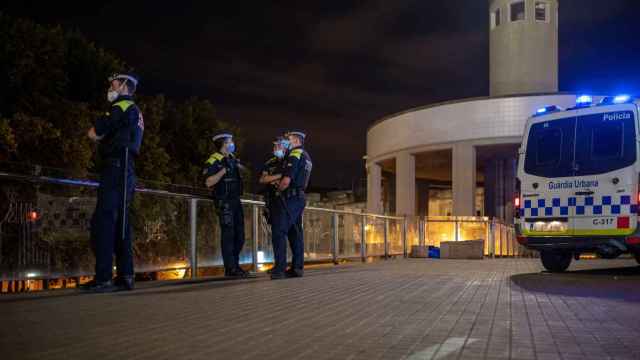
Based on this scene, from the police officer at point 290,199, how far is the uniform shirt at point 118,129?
8.99 ft

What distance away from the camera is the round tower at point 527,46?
4256 centimetres

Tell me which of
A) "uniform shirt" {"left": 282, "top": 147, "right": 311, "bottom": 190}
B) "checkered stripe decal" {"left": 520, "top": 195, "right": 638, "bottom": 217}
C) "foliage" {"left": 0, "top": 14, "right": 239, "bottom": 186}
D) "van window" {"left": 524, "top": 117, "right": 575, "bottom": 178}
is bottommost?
"checkered stripe decal" {"left": 520, "top": 195, "right": 638, "bottom": 217}

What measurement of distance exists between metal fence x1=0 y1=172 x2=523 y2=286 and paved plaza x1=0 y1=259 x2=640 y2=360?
2.52 ft

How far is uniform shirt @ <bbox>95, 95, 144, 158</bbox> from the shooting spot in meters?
6.67

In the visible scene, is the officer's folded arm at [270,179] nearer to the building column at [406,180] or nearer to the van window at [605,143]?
the van window at [605,143]

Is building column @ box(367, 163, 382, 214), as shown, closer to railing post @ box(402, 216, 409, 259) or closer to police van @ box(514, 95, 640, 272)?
railing post @ box(402, 216, 409, 259)

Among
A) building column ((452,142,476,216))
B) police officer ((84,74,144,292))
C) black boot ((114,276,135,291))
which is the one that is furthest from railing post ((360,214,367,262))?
building column ((452,142,476,216))

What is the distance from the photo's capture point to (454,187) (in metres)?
43.5

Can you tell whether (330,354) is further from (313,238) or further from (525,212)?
(313,238)

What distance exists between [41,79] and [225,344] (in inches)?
814

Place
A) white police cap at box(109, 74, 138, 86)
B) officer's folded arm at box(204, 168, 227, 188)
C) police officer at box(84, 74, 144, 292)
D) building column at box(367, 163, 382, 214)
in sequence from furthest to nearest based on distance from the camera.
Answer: building column at box(367, 163, 382, 214), officer's folded arm at box(204, 168, 227, 188), white police cap at box(109, 74, 138, 86), police officer at box(84, 74, 144, 292)

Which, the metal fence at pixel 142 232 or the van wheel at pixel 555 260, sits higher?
the metal fence at pixel 142 232

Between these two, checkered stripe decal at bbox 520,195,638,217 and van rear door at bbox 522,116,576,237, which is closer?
checkered stripe decal at bbox 520,195,638,217

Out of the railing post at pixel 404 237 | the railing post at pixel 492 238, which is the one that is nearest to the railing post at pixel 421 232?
the railing post at pixel 404 237
